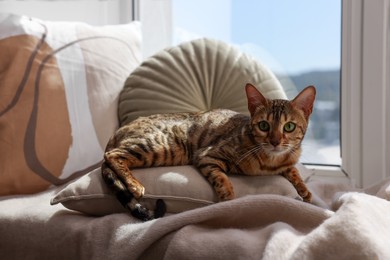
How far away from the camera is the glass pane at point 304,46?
1.94 meters

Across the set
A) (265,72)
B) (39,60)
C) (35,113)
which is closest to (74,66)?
(39,60)

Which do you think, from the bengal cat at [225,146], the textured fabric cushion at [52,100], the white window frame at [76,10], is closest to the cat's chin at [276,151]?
the bengal cat at [225,146]

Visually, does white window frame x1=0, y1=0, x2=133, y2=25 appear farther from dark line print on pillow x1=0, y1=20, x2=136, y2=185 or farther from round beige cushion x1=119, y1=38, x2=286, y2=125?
round beige cushion x1=119, y1=38, x2=286, y2=125

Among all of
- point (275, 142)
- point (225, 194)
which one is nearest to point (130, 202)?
point (225, 194)

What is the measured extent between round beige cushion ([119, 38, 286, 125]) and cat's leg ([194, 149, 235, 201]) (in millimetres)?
390

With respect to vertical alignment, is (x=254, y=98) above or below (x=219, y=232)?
above

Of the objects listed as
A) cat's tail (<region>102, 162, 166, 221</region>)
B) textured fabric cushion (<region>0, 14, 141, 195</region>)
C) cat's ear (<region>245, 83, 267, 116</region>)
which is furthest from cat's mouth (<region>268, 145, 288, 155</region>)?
textured fabric cushion (<region>0, 14, 141, 195</region>)

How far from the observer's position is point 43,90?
5.19 feet

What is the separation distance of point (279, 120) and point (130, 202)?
0.43 meters

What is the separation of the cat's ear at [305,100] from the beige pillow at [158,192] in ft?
0.74

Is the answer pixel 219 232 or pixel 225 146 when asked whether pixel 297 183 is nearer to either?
pixel 225 146

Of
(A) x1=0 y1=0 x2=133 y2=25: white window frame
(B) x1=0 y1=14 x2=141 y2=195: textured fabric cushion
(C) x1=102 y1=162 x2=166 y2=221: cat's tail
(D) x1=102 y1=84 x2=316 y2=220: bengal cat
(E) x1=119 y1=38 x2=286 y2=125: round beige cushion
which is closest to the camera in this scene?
(C) x1=102 y1=162 x2=166 y2=221: cat's tail

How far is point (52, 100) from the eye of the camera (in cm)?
159

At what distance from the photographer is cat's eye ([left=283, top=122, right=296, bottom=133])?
1.29 metres
